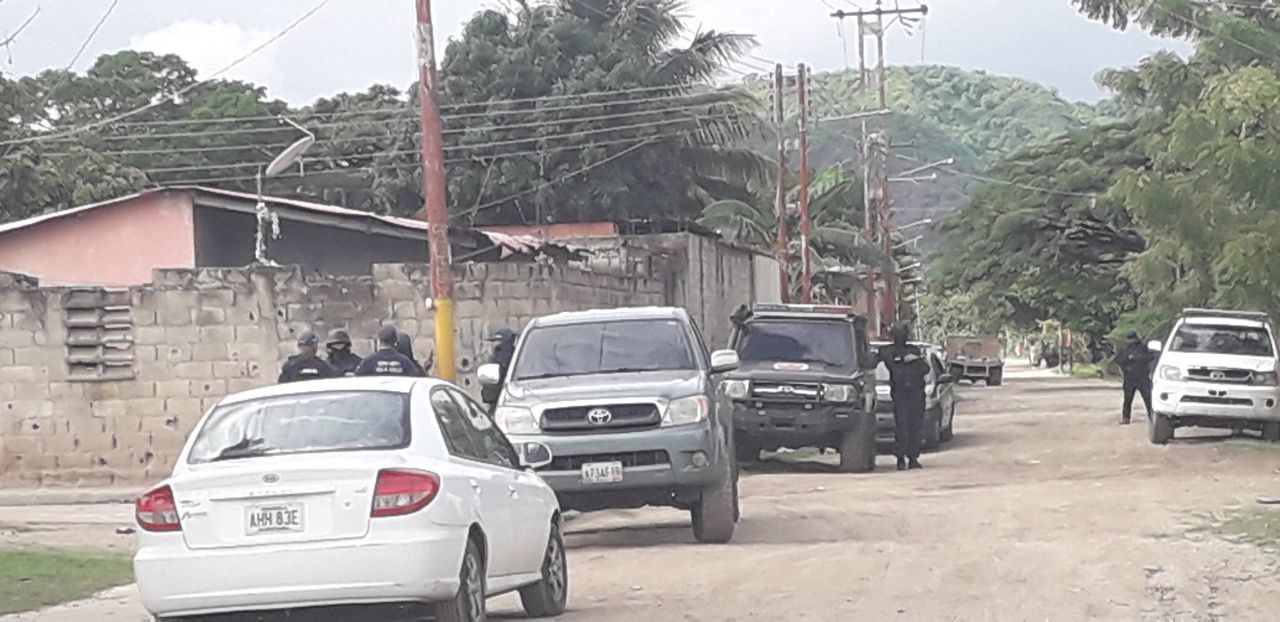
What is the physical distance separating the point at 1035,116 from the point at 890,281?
109451 millimetres

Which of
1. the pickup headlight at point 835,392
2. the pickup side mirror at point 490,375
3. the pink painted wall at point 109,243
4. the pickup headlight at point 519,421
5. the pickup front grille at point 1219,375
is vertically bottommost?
the pickup front grille at point 1219,375

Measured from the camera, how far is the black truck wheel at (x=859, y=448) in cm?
2338

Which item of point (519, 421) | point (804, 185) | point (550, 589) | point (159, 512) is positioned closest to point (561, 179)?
point (804, 185)

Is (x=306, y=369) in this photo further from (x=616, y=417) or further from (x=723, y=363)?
(x=723, y=363)

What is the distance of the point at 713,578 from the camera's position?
1318 centimetres

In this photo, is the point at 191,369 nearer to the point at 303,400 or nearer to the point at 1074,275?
the point at 303,400

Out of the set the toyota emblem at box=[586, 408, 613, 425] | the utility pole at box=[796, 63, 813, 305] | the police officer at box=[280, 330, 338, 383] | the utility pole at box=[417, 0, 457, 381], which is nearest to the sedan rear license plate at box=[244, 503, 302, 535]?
the toyota emblem at box=[586, 408, 613, 425]

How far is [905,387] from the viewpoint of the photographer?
24.2 m

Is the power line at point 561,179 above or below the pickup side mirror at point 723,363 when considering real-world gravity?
above

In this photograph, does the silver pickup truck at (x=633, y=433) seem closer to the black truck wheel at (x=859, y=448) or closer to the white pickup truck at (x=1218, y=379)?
the black truck wheel at (x=859, y=448)

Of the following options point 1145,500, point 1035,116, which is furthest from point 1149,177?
point 1035,116

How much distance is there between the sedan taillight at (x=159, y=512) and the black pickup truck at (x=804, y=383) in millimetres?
13501

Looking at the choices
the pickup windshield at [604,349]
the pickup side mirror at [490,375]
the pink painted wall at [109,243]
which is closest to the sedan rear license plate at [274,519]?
the pickup side mirror at [490,375]

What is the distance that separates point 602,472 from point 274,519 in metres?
5.92
